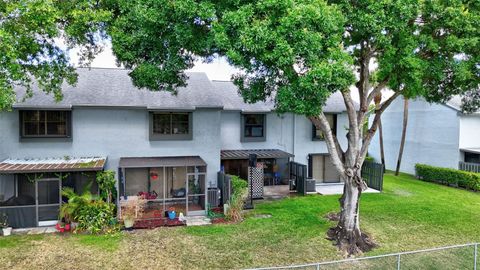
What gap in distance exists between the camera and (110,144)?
1606 centimetres

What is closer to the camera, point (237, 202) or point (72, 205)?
point (72, 205)

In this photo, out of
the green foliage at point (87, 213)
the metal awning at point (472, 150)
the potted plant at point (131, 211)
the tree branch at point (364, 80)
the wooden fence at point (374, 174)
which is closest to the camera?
the tree branch at point (364, 80)

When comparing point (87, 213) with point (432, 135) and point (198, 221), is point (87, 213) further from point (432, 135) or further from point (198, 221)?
point (432, 135)

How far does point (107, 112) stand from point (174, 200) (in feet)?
18.3

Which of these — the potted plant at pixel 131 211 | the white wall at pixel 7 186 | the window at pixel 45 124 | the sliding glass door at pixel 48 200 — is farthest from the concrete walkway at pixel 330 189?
the white wall at pixel 7 186

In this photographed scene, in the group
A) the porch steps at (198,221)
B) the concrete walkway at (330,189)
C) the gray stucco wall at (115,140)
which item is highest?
the gray stucco wall at (115,140)

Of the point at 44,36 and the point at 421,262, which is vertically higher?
the point at 44,36

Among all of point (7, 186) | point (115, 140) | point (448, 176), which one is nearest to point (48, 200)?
point (7, 186)

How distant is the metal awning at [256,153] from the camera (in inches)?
758

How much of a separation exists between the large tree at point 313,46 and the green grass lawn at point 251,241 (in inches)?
57.4

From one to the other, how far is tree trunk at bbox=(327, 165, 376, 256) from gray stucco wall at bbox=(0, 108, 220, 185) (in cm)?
711

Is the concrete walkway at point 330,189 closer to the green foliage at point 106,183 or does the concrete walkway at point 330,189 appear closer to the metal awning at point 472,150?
the metal awning at point 472,150

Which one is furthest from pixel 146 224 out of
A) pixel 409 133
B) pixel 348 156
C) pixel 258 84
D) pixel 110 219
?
pixel 409 133

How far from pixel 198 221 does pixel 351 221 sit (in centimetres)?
657
